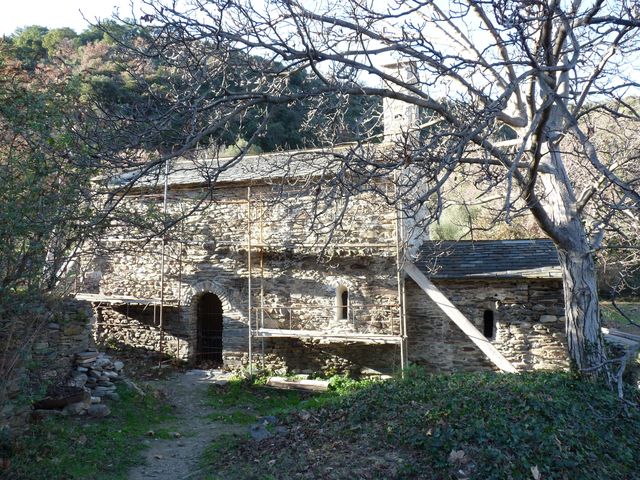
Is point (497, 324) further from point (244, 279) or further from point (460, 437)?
point (460, 437)

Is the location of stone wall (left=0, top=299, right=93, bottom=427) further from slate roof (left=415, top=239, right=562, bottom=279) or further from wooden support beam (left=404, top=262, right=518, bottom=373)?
wooden support beam (left=404, top=262, right=518, bottom=373)

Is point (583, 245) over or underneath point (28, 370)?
over

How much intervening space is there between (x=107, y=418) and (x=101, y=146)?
5.32m

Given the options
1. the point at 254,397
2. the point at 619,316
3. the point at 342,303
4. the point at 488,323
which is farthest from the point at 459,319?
Result: the point at 619,316

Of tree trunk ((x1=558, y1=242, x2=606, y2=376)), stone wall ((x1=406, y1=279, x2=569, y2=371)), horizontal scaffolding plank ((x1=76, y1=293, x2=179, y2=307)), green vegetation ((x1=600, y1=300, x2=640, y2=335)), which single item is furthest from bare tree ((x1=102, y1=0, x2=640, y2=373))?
green vegetation ((x1=600, y1=300, x2=640, y2=335))

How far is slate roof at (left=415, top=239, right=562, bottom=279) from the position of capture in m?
11.0

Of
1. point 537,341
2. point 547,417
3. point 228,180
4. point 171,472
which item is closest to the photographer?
point 547,417

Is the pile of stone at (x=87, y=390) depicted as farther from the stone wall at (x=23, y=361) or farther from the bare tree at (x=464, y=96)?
the bare tree at (x=464, y=96)

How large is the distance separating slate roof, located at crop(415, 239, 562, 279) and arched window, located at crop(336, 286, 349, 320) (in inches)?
67.9

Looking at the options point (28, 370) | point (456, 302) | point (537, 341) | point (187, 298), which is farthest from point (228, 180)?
point (537, 341)

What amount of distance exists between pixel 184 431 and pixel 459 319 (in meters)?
5.73

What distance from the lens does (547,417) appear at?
243 inches

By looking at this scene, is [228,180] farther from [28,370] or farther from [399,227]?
[28,370]

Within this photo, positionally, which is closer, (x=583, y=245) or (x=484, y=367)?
(x=583, y=245)
